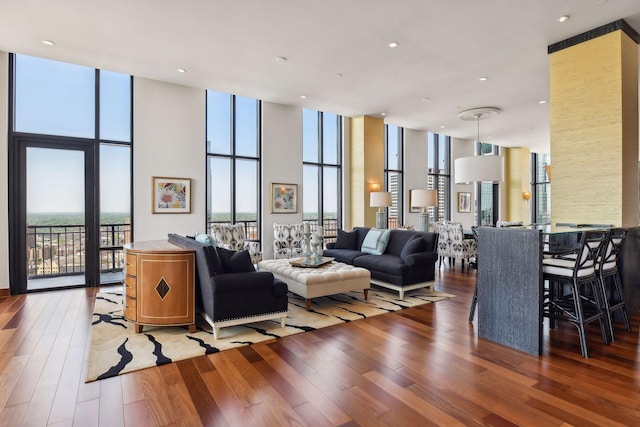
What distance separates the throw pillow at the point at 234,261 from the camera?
137 inches

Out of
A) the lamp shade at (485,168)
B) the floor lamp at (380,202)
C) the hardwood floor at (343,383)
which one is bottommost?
the hardwood floor at (343,383)

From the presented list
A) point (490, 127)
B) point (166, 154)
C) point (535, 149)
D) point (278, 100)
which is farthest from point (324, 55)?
point (535, 149)

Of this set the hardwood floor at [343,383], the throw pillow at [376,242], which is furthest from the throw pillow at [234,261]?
the throw pillow at [376,242]

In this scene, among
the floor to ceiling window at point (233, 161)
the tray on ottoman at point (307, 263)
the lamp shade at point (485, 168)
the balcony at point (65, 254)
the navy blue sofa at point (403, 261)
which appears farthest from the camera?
the floor to ceiling window at point (233, 161)

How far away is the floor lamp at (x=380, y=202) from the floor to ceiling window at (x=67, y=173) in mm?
4838

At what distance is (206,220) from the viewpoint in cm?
654

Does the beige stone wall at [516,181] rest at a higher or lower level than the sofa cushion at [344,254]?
higher

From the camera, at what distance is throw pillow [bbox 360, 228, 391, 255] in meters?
5.66

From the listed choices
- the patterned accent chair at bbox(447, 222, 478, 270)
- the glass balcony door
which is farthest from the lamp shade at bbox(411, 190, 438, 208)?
the glass balcony door

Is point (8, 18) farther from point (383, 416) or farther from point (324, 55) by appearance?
point (383, 416)

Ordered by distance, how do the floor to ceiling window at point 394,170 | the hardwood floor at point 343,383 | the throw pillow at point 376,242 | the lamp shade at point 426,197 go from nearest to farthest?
the hardwood floor at point 343,383 → the throw pillow at point 376,242 → the lamp shade at point 426,197 → the floor to ceiling window at point 394,170

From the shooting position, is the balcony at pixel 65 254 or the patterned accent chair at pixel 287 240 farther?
the patterned accent chair at pixel 287 240

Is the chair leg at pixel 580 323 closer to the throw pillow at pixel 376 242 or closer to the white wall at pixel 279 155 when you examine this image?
the throw pillow at pixel 376 242

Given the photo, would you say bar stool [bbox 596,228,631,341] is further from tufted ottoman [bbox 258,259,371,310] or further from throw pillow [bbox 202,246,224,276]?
throw pillow [bbox 202,246,224,276]
